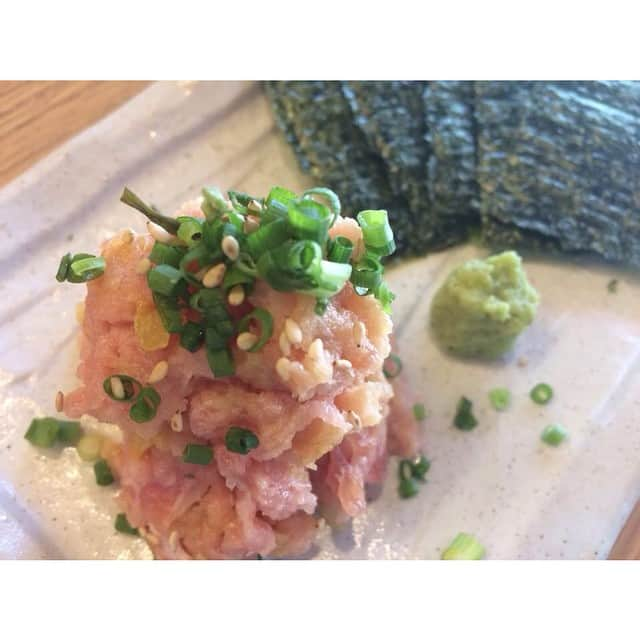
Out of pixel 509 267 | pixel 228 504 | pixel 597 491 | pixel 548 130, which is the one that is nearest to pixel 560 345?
pixel 509 267

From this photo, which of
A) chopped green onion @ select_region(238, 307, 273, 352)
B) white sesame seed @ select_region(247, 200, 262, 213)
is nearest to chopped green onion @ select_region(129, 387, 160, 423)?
chopped green onion @ select_region(238, 307, 273, 352)

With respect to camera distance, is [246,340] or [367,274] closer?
[246,340]

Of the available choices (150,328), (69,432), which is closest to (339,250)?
(150,328)

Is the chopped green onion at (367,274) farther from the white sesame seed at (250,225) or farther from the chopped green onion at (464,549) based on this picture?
the chopped green onion at (464,549)

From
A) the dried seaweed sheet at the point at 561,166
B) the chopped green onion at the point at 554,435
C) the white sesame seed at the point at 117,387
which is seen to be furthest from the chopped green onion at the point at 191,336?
the dried seaweed sheet at the point at 561,166

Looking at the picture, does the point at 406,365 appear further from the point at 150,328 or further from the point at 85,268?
the point at 85,268

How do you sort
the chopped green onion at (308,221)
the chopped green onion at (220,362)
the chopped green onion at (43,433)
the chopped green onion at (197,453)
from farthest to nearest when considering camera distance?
the chopped green onion at (43,433), the chopped green onion at (197,453), the chopped green onion at (220,362), the chopped green onion at (308,221)
